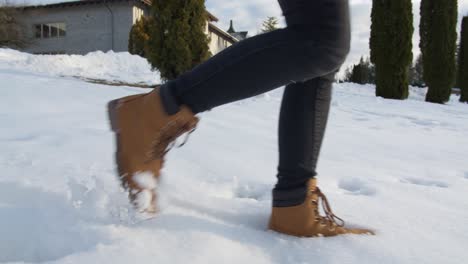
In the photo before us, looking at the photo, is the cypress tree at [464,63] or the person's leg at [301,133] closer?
the person's leg at [301,133]

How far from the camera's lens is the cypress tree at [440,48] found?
34.7 ft

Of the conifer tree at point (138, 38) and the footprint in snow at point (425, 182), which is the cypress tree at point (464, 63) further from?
the footprint in snow at point (425, 182)

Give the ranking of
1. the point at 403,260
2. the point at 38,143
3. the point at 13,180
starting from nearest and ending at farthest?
the point at 403,260
the point at 13,180
the point at 38,143

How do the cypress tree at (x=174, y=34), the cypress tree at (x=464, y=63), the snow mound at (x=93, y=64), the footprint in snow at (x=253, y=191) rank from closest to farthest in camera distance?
the footprint in snow at (x=253, y=191)
the cypress tree at (x=174, y=34)
the snow mound at (x=93, y=64)
the cypress tree at (x=464, y=63)

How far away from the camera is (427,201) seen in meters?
1.17

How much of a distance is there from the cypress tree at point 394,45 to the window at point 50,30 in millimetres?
15425

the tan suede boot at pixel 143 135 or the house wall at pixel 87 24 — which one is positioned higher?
the house wall at pixel 87 24

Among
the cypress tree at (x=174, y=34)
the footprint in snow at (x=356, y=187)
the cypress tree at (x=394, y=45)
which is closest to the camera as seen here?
the footprint in snow at (x=356, y=187)

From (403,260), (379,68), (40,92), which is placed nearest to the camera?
(403,260)

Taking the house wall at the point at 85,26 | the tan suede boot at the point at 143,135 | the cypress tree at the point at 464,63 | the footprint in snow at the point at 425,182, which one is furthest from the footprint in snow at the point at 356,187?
the house wall at the point at 85,26

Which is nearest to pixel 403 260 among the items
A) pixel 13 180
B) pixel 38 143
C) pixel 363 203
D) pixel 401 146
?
pixel 363 203

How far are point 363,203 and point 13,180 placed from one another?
0.98 metres

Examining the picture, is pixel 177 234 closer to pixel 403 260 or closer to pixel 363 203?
pixel 403 260

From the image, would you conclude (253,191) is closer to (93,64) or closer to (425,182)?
(425,182)
